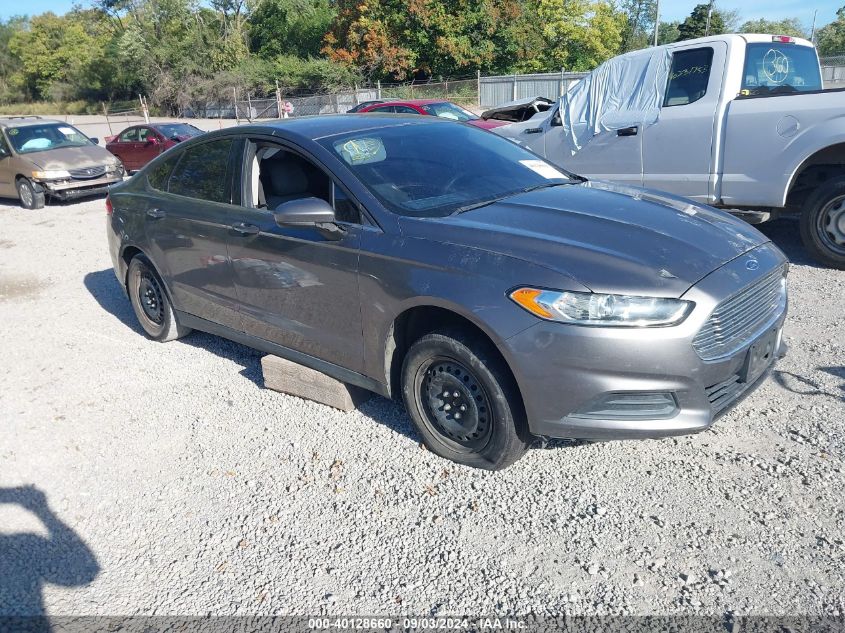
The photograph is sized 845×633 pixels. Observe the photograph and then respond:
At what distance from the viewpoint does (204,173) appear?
15.8 feet

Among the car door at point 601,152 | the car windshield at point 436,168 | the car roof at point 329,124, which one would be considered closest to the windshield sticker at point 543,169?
the car windshield at point 436,168

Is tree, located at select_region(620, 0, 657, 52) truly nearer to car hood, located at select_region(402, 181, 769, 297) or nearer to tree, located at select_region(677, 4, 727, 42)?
tree, located at select_region(677, 4, 727, 42)

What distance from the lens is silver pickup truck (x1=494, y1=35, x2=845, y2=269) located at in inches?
229

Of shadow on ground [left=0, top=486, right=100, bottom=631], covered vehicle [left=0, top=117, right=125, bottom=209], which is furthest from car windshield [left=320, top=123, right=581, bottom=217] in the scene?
covered vehicle [left=0, top=117, right=125, bottom=209]

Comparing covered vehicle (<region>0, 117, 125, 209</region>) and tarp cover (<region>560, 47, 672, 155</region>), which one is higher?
tarp cover (<region>560, 47, 672, 155</region>)

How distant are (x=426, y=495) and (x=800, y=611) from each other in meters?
1.64

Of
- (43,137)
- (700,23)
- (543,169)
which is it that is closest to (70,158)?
(43,137)

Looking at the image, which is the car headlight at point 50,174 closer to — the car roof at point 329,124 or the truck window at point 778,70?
the car roof at point 329,124

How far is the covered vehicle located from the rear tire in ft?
29.4

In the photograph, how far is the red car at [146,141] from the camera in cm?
1756

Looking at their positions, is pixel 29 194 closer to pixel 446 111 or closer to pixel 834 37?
pixel 446 111

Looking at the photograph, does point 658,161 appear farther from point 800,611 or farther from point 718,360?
point 800,611

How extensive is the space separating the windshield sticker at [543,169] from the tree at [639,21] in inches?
2828

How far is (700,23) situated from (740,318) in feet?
262
